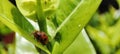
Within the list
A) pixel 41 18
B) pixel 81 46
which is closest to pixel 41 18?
pixel 41 18

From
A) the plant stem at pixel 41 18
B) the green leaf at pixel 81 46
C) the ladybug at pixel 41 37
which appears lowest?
the green leaf at pixel 81 46

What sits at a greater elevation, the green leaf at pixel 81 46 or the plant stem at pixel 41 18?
the plant stem at pixel 41 18

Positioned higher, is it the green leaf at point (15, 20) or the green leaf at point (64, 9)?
the green leaf at point (64, 9)

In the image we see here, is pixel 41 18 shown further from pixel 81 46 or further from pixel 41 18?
pixel 81 46

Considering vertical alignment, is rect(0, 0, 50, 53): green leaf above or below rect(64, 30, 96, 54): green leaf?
above

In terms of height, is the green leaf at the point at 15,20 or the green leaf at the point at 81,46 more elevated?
the green leaf at the point at 15,20

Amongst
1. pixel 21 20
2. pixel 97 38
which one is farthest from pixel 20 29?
pixel 97 38

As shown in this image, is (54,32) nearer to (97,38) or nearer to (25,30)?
(25,30)

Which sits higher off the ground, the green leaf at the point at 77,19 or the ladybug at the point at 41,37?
the green leaf at the point at 77,19
